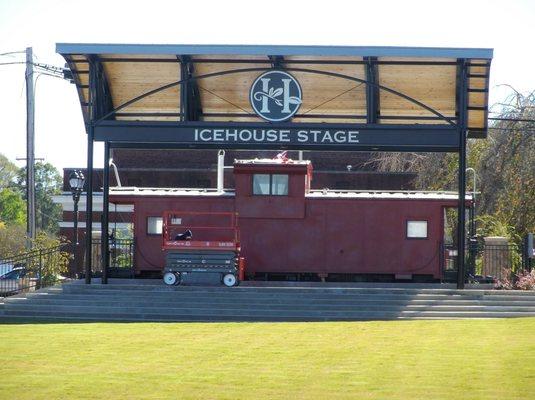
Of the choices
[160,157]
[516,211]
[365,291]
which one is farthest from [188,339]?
[160,157]

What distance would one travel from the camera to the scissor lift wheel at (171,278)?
30.7m

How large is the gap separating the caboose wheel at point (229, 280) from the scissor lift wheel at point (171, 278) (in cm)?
132

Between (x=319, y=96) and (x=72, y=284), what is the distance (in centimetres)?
914

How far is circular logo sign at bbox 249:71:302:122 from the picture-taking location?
31.4m

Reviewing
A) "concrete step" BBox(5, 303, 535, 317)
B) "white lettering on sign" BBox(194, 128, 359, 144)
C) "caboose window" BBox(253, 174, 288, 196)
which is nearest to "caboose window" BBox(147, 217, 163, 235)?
"caboose window" BBox(253, 174, 288, 196)

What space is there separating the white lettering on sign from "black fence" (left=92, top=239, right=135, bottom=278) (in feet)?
13.8

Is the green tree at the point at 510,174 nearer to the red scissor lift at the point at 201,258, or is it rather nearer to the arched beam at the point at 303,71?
the arched beam at the point at 303,71

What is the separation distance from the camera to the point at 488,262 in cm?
3441

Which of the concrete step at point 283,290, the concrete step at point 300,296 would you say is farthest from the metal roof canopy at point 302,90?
the concrete step at point 300,296

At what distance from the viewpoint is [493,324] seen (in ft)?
78.5

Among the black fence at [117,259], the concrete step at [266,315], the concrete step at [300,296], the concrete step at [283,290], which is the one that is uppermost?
the black fence at [117,259]

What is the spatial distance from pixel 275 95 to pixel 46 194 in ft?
239

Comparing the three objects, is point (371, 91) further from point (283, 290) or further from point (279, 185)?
point (283, 290)

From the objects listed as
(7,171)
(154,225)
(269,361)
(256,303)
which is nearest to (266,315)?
(256,303)
